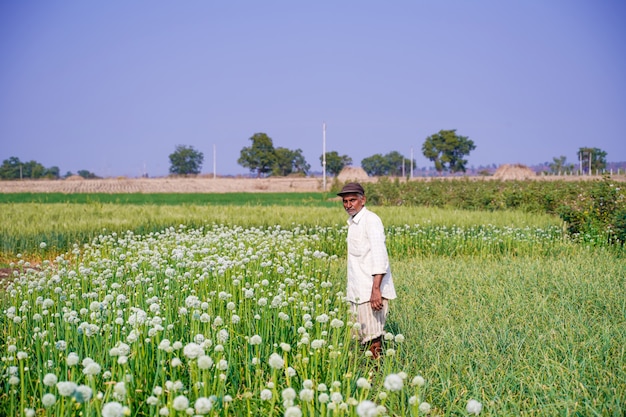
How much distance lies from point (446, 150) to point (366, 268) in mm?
108065

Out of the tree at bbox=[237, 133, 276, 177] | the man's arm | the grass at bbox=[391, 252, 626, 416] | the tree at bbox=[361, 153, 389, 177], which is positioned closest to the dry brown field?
the tree at bbox=[237, 133, 276, 177]

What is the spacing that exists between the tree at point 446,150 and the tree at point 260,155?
3269 cm

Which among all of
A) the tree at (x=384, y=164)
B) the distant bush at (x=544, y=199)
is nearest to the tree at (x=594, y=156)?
the tree at (x=384, y=164)

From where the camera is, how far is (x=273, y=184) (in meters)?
68.6

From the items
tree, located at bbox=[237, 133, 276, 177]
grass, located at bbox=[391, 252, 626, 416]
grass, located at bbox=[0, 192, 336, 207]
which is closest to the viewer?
grass, located at bbox=[391, 252, 626, 416]

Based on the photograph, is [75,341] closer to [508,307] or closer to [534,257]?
[508,307]

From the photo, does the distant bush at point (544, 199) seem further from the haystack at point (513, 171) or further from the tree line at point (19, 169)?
the tree line at point (19, 169)

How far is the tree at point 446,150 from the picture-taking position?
108438 mm

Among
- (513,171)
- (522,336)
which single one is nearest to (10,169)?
(513,171)

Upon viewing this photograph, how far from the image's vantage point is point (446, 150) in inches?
4304

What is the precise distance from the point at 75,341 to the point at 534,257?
10656mm

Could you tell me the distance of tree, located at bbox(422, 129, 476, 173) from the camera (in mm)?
108438

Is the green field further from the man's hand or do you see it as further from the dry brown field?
the dry brown field

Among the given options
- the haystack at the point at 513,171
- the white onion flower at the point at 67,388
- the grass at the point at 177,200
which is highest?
the haystack at the point at 513,171
